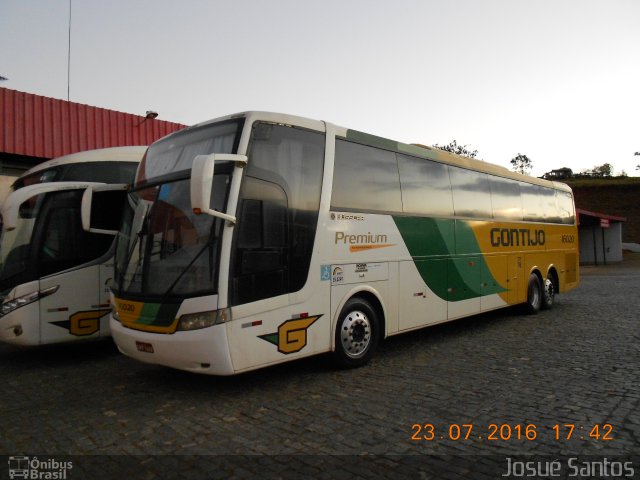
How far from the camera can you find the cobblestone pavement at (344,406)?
390 centimetres

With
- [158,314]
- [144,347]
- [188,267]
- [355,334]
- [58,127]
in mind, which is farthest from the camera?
[58,127]

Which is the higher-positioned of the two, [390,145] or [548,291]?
[390,145]

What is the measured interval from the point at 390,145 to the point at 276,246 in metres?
2.93

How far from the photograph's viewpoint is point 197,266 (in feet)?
16.2

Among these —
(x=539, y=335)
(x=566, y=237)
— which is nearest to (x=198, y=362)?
(x=539, y=335)

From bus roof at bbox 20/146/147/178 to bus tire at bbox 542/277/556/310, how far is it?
→ 385 inches

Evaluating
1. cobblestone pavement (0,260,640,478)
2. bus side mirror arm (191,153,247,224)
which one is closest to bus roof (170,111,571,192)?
Result: bus side mirror arm (191,153,247,224)

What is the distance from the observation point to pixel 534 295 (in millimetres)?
11180

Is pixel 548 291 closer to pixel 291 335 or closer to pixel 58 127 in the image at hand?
pixel 291 335

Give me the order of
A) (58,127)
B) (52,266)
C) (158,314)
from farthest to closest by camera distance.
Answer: (58,127), (52,266), (158,314)

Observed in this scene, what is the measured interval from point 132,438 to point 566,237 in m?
12.3

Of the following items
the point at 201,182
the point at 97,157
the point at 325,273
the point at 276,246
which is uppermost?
the point at 97,157

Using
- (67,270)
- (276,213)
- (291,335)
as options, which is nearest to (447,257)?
(291,335)

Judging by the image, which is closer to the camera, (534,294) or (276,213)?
(276,213)
